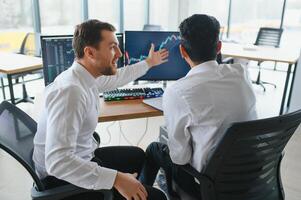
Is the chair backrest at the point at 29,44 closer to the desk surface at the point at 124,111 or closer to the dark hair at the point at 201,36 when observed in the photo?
the desk surface at the point at 124,111

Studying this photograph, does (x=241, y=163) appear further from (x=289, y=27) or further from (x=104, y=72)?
(x=289, y=27)

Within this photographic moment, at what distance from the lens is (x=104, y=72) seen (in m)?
1.34

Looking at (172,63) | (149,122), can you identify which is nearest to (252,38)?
(149,122)

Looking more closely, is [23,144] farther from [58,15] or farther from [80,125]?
[58,15]

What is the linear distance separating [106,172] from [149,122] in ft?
7.86

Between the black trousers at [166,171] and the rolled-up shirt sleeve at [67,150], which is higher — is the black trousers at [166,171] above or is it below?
below

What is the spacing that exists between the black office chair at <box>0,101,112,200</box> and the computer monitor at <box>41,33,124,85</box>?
659mm

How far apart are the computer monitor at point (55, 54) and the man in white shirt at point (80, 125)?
2.03 feet

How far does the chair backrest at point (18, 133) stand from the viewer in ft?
3.39

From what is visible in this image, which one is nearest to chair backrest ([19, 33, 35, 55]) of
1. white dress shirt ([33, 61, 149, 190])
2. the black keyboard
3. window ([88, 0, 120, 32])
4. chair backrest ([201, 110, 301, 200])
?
window ([88, 0, 120, 32])

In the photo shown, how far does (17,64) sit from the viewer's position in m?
3.17

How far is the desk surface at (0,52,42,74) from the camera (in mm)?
2975

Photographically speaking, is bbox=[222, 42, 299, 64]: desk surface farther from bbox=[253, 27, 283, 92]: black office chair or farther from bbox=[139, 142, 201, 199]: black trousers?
bbox=[139, 142, 201, 199]: black trousers

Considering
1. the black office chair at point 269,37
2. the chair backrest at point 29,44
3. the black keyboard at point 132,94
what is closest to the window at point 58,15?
the chair backrest at point 29,44
